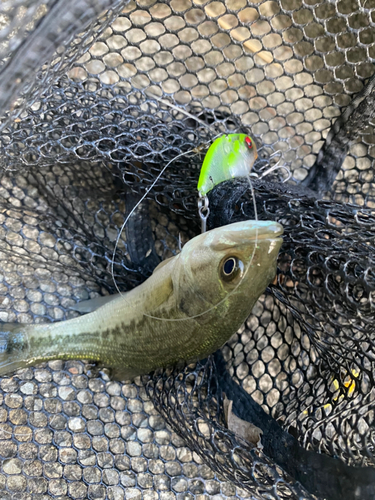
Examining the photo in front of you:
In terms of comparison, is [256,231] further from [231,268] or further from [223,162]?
[223,162]

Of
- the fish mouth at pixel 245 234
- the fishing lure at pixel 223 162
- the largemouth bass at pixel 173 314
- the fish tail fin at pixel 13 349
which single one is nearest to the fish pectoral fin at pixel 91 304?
the largemouth bass at pixel 173 314

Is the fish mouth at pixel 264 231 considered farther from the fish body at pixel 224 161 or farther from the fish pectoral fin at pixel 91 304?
the fish pectoral fin at pixel 91 304

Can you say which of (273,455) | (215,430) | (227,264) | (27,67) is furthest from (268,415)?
(27,67)

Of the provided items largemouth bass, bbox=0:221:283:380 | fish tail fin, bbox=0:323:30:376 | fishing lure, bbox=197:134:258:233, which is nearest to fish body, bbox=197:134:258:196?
fishing lure, bbox=197:134:258:233

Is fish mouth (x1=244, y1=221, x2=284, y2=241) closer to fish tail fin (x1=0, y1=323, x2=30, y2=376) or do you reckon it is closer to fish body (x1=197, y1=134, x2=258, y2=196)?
fish body (x1=197, y1=134, x2=258, y2=196)

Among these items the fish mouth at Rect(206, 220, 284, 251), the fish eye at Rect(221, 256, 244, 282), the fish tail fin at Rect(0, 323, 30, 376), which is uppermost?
the fish mouth at Rect(206, 220, 284, 251)

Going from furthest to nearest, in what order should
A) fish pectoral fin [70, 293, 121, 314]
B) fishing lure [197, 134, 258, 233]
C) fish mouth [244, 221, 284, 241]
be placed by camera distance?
fish pectoral fin [70, 293, 121, 314] < fishing lure [197, 134, 258, 233] < fish mouth [244, 221, 284, 241]

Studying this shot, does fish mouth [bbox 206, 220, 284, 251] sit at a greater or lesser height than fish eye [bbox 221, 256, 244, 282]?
greater
